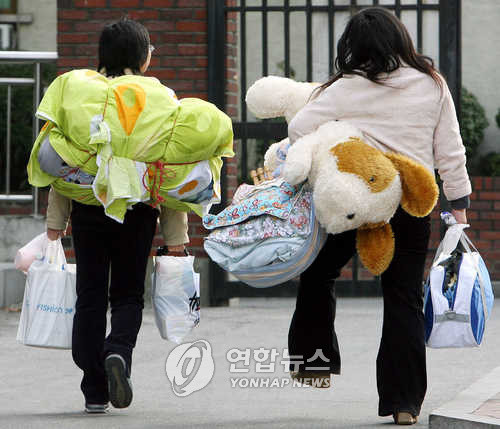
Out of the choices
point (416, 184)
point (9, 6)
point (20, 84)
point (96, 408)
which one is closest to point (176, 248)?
point (96, 408)

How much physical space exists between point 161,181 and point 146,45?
589 mm

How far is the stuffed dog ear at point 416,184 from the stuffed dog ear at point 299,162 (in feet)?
0.90

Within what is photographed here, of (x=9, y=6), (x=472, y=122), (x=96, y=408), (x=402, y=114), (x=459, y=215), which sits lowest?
(x=96, y=408)

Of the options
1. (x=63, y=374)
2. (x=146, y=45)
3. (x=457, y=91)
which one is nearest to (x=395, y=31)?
(x=146, y=45)

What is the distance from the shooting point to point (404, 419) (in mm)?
4445

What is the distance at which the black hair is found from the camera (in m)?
4.73

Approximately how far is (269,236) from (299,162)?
0.94ft

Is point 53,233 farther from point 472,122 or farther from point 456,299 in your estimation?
point 472,122

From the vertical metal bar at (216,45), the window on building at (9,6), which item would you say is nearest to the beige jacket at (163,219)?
the vertical metal bar at (216,45)

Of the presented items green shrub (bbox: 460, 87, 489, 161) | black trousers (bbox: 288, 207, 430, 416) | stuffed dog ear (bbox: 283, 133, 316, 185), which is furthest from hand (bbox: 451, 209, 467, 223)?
green shrub (bbox: 460, 87, 489, 161)

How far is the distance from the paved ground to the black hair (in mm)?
1359

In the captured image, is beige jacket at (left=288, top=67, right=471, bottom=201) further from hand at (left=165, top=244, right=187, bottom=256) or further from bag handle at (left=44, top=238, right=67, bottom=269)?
bag handle at (left=44, top=238, right=67, bottom=269)

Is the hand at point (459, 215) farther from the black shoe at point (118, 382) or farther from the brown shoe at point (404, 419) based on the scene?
the black shoe at point (118, 382)

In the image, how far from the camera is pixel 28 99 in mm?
9219
